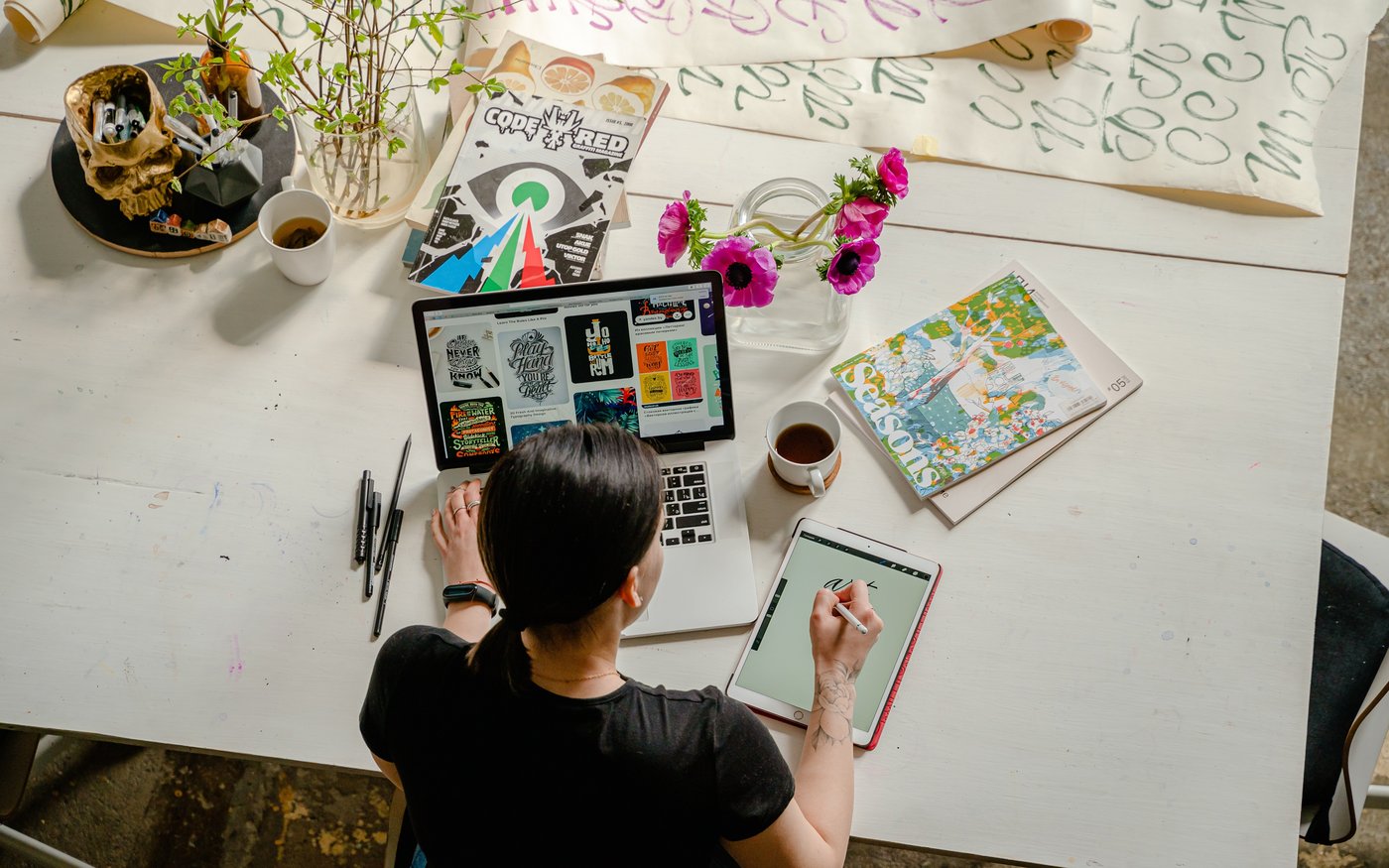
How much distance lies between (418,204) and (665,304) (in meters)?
0.34

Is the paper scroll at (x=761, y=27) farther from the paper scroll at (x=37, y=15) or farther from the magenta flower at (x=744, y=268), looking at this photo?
the paper scroll at (x=37, y=15)

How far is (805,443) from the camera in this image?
1.11m

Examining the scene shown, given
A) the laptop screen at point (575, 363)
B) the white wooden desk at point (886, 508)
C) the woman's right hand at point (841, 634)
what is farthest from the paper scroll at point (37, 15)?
the woman's right hand at point (841, 634)

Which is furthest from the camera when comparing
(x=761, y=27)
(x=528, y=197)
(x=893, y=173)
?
(x=761, y=27)

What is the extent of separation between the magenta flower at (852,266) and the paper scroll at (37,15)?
98cm

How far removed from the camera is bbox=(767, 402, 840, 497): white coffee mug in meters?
1.07

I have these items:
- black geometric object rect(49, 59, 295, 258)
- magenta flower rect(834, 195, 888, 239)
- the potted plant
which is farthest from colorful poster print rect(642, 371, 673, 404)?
black geometric object rect(49, 59, 295, 258)

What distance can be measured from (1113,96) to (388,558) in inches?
38.7

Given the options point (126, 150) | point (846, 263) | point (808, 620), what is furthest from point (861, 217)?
point (126, 150)

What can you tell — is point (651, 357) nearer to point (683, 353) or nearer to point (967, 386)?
point (683, 353)

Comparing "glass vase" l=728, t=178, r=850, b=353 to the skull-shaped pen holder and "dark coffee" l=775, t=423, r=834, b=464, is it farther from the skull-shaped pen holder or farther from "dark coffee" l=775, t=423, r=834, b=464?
the skull-shaped pen holder

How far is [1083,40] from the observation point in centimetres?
129

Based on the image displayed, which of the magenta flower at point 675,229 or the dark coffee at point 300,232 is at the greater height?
the magenta flower at point 675,229

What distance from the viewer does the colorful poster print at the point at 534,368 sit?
1.06m
